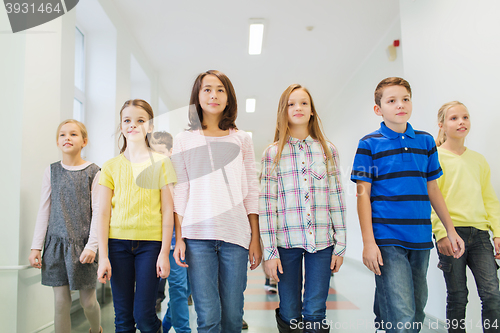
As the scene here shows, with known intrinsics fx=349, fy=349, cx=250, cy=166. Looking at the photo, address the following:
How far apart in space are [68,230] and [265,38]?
3.54 meters

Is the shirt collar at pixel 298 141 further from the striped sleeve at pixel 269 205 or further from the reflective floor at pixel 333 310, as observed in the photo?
the reflective floor at pixel 333 310

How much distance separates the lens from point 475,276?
1758 millimetres

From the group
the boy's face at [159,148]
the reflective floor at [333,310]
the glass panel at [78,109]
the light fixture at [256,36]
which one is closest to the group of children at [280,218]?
the boy's face at [159,148]

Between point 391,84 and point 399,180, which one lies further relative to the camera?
point 391,84

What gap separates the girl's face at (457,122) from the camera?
6.17 ft

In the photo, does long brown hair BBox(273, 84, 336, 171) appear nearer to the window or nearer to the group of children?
the group of children

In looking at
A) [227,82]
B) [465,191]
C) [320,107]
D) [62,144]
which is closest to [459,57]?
[465,191]

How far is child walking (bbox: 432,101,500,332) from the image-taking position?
171 centimetres

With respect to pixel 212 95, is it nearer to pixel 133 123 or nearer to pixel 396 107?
pixel 133 123

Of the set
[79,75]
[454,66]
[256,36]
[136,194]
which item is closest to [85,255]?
[136,194]

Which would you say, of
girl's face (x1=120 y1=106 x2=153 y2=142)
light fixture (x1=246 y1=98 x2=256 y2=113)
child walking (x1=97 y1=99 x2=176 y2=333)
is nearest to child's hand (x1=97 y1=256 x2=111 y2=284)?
child walking (x1=97 y1=99 x2=176 y2=333)

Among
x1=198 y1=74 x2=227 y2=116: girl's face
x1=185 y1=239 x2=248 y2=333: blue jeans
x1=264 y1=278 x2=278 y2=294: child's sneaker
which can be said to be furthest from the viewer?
x1=264 y1=278 x2=278 y2=294: child's sneaker

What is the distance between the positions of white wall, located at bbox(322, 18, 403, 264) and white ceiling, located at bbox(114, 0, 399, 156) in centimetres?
15

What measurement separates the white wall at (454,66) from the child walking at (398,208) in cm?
64
